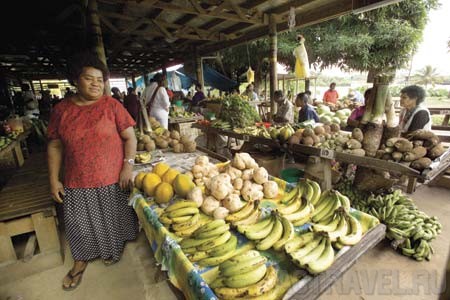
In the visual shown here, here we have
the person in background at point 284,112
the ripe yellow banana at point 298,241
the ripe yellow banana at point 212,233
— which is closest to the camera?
the ripe yellow banana at point 298,241

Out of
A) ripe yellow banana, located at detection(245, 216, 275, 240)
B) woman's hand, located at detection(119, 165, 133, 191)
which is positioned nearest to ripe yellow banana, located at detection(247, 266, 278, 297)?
ripe yellow banana, located at detection(245, 216, 275, 240)

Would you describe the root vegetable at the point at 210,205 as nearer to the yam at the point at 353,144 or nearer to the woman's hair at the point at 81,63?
the woman's hair at the point at 81,63

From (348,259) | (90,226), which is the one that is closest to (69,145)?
(90,226)

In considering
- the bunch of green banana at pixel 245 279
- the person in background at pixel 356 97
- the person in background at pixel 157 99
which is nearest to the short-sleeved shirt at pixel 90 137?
the bunch of green banana at pixel 245 279

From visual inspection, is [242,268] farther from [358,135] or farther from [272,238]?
[358,135]

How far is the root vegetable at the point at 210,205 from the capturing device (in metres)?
1.59

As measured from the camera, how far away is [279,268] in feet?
3.89

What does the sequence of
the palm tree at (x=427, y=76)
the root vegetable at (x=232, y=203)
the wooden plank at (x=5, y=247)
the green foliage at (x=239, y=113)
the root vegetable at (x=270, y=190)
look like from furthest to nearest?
the palm tree at (x=427, y=76)
the green foliage at (x=239, y=113)
the wooden plank at (x=5, y=247)
the root vegetable at (x=270, y=190)
the root vegetable at (x=232, y=203)

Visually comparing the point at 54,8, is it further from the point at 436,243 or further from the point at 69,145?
the point at 436,243

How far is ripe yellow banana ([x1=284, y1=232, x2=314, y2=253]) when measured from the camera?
1.18 m

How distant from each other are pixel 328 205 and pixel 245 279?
0.95 m

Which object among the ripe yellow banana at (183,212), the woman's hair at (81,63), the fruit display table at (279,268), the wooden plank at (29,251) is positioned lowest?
the wooden plank at (29,251)

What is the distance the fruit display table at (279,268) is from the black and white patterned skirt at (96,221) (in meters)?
0.88

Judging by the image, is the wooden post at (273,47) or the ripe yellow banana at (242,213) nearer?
the ripe yellow banana at (242,213)
